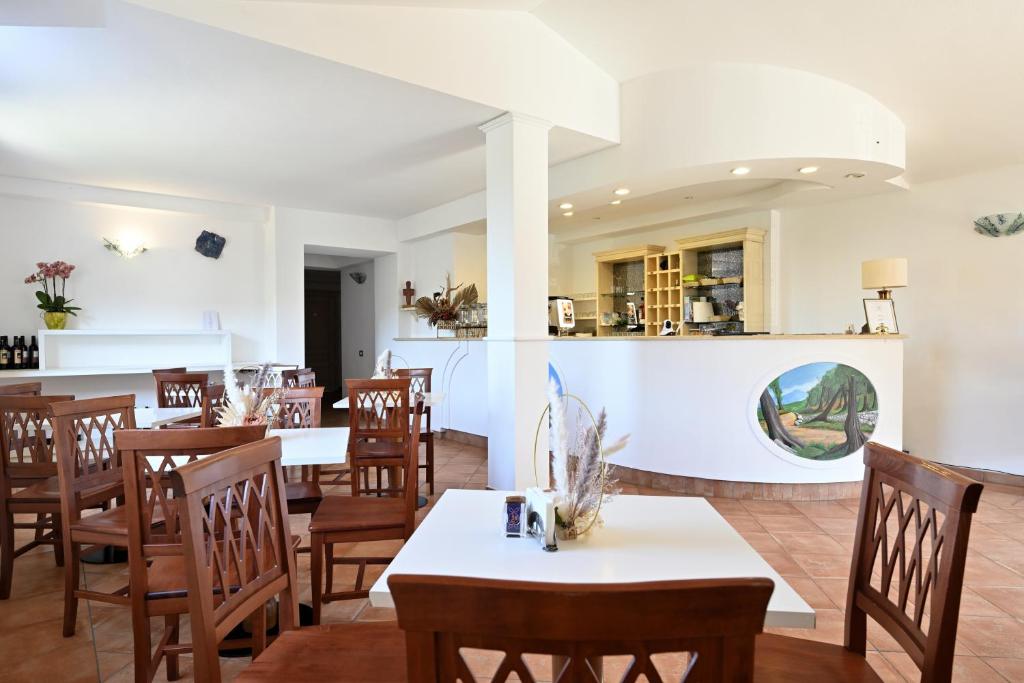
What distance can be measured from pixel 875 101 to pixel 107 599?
561cm

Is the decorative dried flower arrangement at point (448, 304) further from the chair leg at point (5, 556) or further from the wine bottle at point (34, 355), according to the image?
the chair leg at point (5, 556)

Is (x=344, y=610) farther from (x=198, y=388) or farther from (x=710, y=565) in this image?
(x=198, y=388)

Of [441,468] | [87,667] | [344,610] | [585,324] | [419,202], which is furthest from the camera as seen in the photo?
[585,324]

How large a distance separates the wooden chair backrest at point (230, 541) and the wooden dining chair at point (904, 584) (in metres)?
1.19

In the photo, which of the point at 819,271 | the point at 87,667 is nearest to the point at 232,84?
the point at 87,667

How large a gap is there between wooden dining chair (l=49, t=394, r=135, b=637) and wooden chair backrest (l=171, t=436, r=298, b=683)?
0.85m

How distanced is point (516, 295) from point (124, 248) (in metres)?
4.63

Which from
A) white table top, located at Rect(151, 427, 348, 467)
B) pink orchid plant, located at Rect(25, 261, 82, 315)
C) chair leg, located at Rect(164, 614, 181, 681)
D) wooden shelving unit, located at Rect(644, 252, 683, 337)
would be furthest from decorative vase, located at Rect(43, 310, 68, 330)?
wooden shelving unit, located at Rect(644, 252, 683, 337)

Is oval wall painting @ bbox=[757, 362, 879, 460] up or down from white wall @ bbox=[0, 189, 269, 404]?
down

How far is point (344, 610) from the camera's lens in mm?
2650

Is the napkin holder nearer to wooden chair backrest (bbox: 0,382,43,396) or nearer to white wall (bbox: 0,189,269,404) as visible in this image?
wooden chair backrest (bbox: 0,382,43,396)

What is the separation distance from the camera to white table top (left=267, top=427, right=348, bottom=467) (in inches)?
91.0

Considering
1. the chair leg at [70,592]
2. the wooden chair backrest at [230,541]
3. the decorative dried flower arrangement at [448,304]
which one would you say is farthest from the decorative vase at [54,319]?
the wooden chair backrest at [230,541]

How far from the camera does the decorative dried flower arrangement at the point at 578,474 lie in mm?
1429
